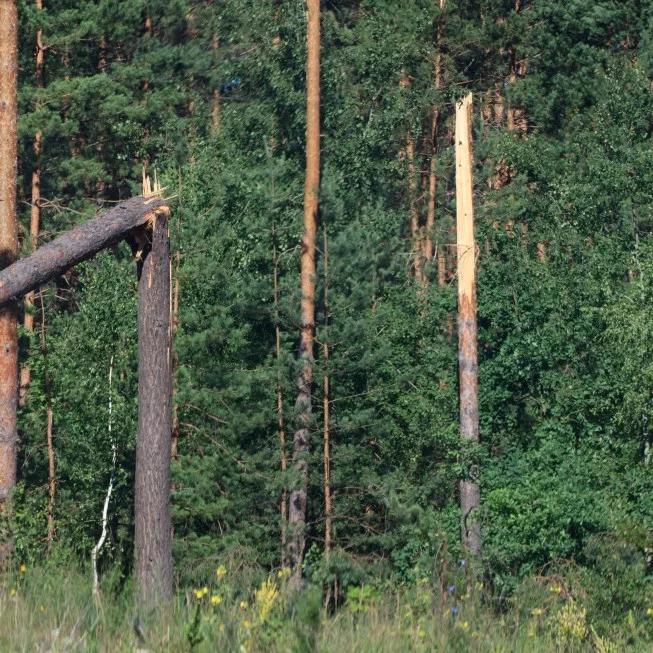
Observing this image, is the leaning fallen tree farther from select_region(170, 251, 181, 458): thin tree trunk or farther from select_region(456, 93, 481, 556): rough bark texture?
select_region(170, 251, 181, 458): thin tree trunk

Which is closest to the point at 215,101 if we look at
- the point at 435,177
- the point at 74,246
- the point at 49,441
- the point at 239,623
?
the point at 435,177

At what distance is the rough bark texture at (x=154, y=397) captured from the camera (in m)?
9.69

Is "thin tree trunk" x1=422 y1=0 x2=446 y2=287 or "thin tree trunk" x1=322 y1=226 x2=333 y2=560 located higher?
"thin tree trunk" x1=422 y1=0 x2=446 y2=287

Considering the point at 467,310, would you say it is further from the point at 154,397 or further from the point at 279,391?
the point at 154,397

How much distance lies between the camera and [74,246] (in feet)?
30.6

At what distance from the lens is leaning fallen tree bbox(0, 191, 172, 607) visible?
31.1 ft

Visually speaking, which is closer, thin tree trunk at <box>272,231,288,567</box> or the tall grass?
the tall grass

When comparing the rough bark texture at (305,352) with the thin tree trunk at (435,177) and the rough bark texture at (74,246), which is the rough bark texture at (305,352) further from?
the rough bark texture at (74,246)

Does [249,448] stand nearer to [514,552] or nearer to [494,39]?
[514,552]

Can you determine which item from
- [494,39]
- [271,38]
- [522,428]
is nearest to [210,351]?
[522,428]

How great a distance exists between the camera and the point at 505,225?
2791cm

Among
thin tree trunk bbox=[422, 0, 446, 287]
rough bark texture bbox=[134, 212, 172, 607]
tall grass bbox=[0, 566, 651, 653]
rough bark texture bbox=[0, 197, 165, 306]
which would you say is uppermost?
thin tree trunk bbox=[422, 0, 446, 287]

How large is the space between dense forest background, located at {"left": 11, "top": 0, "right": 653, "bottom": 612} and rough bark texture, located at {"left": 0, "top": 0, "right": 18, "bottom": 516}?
0.86 m

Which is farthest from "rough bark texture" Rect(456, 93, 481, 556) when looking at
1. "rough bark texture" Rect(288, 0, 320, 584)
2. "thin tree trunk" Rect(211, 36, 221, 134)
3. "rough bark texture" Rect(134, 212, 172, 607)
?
"thin tree trunk" Rect(211, 36, 221, 134)
